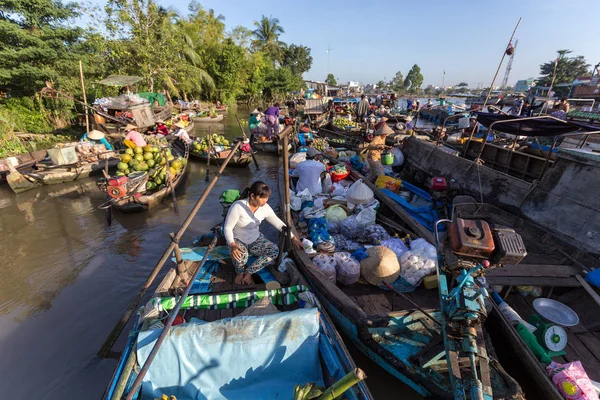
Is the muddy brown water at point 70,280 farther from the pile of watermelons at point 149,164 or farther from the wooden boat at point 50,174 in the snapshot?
the pile of watermelons at point 149,164

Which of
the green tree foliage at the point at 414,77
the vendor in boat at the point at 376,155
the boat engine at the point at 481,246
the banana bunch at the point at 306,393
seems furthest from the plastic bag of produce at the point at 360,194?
the green tree foliage at the point at 414,77

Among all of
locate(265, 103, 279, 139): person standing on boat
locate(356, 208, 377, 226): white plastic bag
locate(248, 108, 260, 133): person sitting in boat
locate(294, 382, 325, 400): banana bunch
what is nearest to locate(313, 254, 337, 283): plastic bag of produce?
locate(356, 208, 377, 226): white plastic bag

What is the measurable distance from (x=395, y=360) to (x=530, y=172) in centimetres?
654

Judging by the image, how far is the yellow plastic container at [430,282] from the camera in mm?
3965

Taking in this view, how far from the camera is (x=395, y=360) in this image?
9.50 ft

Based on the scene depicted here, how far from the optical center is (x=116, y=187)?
6.89 metres

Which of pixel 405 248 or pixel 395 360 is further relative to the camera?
pixel 405 248

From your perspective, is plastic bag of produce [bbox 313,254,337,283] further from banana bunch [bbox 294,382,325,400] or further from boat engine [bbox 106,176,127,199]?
boat engine [bbox 106,176,127,199]

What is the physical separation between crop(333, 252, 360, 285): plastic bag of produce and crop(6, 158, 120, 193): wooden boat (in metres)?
8.12

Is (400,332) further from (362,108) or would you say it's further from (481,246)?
(362,108)

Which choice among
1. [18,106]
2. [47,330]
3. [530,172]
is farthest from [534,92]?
[18,106]

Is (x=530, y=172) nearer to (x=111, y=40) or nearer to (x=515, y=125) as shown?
(x=515, y=125)

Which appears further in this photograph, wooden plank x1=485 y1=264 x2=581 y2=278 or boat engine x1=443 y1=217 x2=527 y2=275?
wooden plank x1=485 y1=264 x2=581 y2=278

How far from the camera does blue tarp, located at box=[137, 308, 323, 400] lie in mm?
2498
